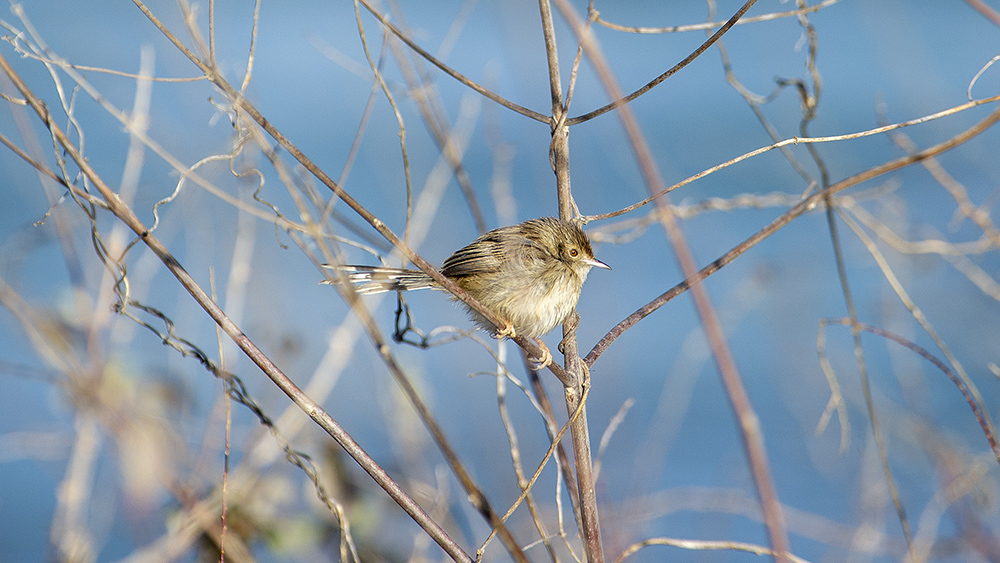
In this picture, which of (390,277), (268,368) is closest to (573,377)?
(268,368)

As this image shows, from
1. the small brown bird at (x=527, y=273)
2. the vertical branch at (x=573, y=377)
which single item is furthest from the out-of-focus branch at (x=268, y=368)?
the small brown bird at (x=527, y=273)

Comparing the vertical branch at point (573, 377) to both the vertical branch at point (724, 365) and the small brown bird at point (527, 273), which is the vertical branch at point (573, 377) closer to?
the vertical branch at point (724, 365)

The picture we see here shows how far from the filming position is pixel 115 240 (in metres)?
3.00

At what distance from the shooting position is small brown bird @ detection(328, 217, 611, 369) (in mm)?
2941

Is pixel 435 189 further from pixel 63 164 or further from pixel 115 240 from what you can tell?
pixel 63 164

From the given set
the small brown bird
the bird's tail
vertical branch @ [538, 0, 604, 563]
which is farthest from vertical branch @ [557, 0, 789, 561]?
the bird's tail

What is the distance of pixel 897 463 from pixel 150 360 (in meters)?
4.56

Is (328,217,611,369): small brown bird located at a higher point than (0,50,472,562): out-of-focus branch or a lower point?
higher

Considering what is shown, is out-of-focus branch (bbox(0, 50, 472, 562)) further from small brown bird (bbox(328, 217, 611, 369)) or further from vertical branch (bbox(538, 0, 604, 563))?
small brown bird (bbox(328, 217, 611, 369))

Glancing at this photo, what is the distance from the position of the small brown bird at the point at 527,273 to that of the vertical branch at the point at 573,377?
1159 millimetres

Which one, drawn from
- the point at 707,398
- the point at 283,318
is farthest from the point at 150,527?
the point at 707,398

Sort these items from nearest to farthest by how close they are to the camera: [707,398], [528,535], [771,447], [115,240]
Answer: [115,240]
[528,535]
[771,447]
[707,398]

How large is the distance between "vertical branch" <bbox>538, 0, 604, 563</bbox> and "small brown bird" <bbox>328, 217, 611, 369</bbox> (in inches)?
45.6

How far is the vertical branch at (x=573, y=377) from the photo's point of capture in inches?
60.6
